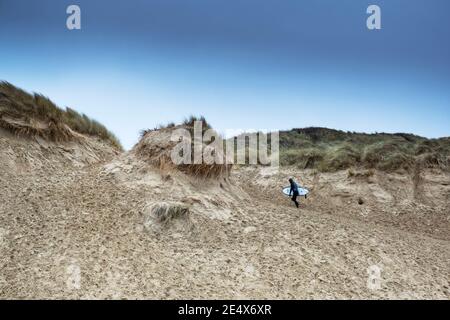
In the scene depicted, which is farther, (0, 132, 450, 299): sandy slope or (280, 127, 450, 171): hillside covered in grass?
(280, 127, 450, 171): hillside covered in grass

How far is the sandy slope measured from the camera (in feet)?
25.8

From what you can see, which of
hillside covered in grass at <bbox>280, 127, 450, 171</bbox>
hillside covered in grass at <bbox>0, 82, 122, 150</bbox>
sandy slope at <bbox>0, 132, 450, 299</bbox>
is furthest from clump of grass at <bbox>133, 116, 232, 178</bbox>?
hillside covered in grass at <bbox>280, 127, 450, 171</bbox>

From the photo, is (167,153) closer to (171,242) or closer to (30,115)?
(171,242)

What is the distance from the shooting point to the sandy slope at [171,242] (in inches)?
309

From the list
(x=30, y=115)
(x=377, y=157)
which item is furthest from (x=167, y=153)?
(x=377, y=157)

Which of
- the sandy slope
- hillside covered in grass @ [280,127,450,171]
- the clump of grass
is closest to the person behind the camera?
the sandy slope

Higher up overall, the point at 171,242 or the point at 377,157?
the point at 377,157

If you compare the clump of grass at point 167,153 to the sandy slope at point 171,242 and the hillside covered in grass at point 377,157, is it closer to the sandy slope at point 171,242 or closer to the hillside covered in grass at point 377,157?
the sandy slope at point 171,242

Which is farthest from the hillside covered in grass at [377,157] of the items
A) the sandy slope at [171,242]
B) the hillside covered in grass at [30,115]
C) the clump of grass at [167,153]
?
the hillside covered in grass at [30,115]

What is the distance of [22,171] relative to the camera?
11.8 metres

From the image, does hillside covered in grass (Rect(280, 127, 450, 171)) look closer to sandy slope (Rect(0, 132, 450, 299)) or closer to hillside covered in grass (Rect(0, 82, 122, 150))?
sandy slope (Rect(0, 132, 450, 299))

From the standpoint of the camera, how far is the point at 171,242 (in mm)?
9570

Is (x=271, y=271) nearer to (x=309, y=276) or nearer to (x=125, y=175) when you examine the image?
(x=309, y=276)
